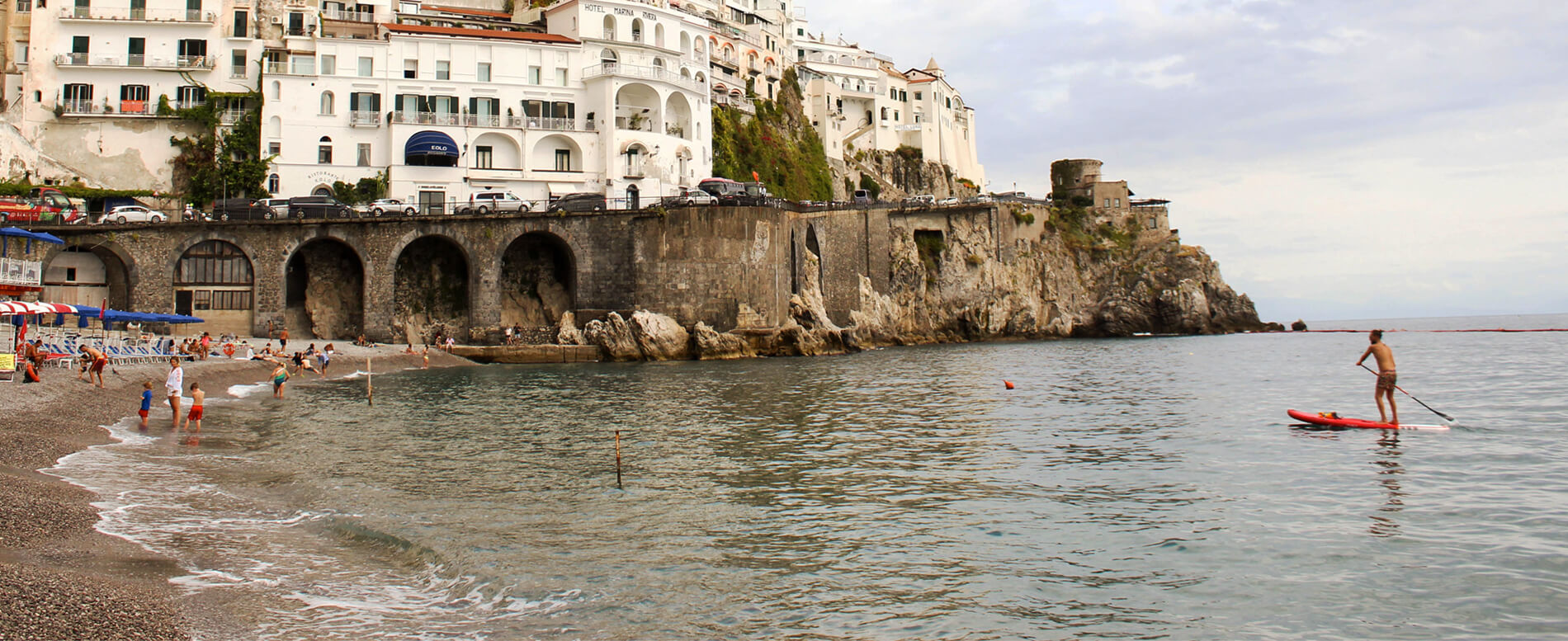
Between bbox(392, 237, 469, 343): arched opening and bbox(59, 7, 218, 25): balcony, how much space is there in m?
15.8

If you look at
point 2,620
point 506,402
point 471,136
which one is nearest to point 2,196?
point 471,136

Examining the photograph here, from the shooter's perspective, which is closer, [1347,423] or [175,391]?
[175,391]

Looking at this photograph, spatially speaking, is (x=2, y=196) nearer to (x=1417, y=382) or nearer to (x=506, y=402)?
(x=506, y=402)

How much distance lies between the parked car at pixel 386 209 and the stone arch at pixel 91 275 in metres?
9.51

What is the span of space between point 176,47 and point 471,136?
14.6 meters

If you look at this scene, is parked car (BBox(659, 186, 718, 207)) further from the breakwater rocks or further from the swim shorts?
the swim shorts

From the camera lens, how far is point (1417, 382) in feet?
117

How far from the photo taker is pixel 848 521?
12836mm

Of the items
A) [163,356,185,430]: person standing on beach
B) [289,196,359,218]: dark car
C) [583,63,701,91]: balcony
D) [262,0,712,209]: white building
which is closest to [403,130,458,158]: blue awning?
[262,0,712,209]: white building

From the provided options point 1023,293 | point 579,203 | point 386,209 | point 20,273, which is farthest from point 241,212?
point 1023,293

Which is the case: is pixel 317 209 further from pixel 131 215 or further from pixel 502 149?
pixel 502 149

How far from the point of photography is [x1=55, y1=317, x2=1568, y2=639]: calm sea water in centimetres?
910

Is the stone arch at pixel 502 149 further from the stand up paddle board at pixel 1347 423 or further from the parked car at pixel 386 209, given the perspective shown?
the stand up paddle board at pixel 1347 423

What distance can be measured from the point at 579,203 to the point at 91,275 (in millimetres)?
20986
